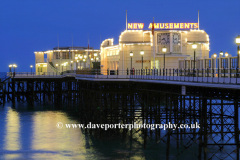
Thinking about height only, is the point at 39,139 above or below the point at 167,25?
below

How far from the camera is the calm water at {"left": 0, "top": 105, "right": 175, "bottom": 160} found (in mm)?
34719

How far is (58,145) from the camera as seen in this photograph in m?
38.8

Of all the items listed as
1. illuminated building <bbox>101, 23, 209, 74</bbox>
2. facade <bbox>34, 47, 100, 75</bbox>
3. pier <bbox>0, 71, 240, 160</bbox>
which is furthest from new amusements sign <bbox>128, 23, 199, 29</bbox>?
facade <bbox>34, 47, 100, 75</bbox>

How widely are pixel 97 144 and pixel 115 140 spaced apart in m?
1.99

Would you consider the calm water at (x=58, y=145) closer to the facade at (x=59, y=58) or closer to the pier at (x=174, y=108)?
the pier at (x=174, y=108)

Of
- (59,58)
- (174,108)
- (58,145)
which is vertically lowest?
(58,145)

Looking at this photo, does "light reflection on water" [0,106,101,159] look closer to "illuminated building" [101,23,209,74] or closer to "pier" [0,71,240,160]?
"pier" [0,71,240,160]

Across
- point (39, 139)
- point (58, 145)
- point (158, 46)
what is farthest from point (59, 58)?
point (58, 145)

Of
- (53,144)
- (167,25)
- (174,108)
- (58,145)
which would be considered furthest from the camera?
(167,25)

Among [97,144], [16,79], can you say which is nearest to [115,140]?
[97,144]

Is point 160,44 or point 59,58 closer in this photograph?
point 160,44

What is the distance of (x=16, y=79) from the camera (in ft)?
271

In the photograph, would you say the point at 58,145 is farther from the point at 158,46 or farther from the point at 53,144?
the point at 158,46

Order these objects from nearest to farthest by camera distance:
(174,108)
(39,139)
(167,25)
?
(174,108) < (39,139) < (167,25)
